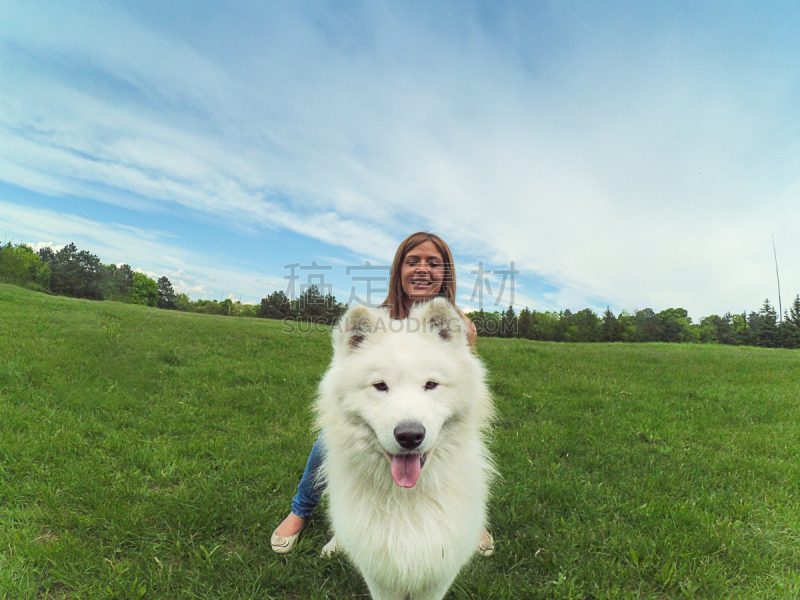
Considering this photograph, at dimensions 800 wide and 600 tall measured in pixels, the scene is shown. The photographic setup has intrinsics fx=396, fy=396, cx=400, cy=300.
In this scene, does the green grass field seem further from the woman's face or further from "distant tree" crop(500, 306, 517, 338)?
"distant tree" crop(500, 306, 517, 338)

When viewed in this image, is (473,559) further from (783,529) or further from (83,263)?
(83,263)

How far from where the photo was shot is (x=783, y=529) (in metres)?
3.59

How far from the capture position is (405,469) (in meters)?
2.36

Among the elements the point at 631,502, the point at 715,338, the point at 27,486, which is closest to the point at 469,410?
the point at 631,502

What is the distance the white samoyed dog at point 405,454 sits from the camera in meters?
2.45

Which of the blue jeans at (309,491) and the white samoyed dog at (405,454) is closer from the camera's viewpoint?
the white samoyed dog at (405,454)

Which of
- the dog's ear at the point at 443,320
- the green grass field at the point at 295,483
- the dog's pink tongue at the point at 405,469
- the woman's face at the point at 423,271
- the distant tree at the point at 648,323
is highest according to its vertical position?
the distant tree at the point at 648,323

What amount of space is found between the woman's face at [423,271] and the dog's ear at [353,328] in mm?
1150

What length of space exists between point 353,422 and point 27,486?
3.91 m

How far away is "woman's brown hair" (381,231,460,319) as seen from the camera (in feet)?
12.7

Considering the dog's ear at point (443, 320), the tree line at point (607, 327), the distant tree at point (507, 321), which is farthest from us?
the tree line at point (607, 327)

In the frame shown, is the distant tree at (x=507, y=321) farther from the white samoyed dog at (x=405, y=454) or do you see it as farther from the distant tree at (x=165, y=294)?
the distant tree at (x=165, y=294)

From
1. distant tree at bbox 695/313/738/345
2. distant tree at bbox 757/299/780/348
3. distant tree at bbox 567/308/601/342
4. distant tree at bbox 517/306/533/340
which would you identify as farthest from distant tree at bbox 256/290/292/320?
distant tree at bbox 757/299/780/348

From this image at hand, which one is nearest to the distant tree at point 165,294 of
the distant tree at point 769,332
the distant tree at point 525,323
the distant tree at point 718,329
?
the distant tree at point 525,323
